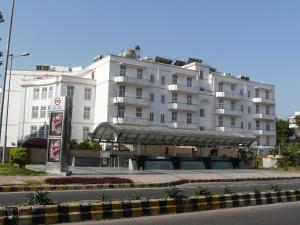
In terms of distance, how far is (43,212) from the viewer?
8.74m

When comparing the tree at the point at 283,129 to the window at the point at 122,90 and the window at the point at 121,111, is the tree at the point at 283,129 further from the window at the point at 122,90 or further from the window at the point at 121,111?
the window at the point at 122,90

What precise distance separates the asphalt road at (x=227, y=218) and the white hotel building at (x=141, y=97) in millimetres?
44506

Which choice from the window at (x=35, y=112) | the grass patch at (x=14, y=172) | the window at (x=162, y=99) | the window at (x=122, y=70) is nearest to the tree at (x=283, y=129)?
the window at (x=162, y=99)

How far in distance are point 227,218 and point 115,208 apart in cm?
281

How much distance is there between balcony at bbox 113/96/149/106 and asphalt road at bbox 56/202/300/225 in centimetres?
4457

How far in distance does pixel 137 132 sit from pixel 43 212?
26.1m

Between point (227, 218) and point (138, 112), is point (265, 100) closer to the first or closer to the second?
point (138, 112)

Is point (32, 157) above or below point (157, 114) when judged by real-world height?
below

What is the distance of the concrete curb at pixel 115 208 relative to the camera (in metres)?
8.41

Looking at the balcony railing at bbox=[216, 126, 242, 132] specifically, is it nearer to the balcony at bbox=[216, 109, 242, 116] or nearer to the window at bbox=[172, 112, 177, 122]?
the balcony at bbox=[216, 109, 242, 116]

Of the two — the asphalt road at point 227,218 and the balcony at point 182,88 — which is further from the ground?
the balcony at point 182,88

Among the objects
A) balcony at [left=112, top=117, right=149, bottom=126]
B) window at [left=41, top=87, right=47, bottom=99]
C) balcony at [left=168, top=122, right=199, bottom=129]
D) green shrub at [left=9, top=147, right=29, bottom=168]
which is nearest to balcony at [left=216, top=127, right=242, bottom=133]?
balcony at [left=168, top=122, right=199, bottom=129]

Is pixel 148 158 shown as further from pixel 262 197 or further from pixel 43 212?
pixel 43 212

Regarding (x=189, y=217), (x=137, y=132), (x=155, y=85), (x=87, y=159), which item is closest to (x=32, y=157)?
(x=87, y=159)
